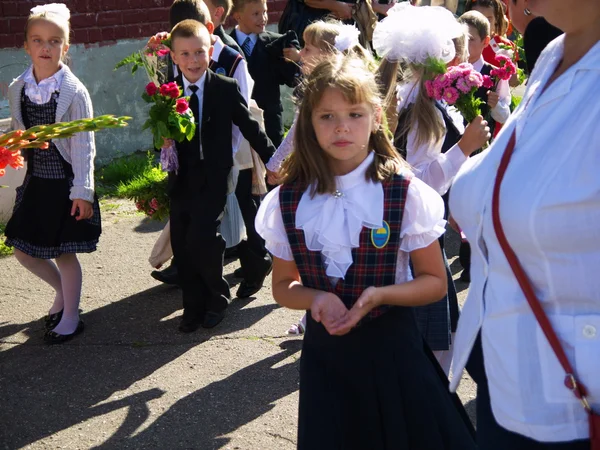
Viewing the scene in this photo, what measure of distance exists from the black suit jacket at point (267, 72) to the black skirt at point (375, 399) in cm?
389

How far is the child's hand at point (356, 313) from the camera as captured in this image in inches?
106

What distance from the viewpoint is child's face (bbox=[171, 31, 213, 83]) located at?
4980 millimetres

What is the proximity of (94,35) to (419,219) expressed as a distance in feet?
21.6


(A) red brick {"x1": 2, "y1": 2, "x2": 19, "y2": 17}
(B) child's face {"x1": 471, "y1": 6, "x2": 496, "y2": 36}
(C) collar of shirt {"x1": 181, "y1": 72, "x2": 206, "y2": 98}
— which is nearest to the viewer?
(C) collar of shirt {"x1": 181, "y1": 72, "x2": 206, "y2": 98}

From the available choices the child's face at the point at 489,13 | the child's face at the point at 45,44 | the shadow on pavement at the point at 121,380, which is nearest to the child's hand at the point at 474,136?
the shadow on pavement at the point at 121,380

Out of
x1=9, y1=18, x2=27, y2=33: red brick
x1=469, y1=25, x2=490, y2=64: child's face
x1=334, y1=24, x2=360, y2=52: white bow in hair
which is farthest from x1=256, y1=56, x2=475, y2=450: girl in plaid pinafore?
x1=9, y1=18, x2=27, y2=33: red brick

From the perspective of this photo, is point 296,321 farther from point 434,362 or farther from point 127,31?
point 127,31

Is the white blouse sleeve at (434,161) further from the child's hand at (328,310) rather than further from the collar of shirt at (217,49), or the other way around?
the collar of shirt at (217,49)

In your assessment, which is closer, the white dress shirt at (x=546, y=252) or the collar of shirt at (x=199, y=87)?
the white dress shirt at (x=546, y=252)

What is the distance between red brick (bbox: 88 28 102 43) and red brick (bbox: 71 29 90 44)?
0.11 feet

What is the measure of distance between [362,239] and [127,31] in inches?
262

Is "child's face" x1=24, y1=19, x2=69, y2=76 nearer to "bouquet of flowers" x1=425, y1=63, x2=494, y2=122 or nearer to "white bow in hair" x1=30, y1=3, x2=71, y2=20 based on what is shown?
"white bow in hair" x1=30, y1=3, x2=71, y2=20

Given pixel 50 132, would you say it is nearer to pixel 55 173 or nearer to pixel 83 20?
pixel 55 173

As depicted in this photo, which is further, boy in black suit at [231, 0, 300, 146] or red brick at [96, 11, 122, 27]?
red brick at [96, 11, 122, 27]
